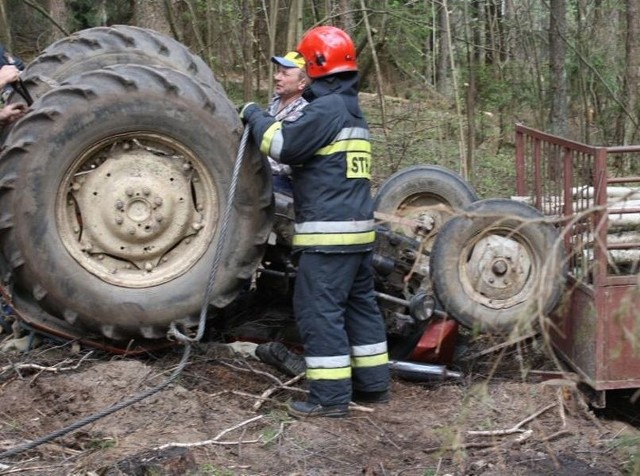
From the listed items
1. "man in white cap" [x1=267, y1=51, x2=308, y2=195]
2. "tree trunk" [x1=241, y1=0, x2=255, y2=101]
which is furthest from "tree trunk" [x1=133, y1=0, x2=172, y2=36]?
"man in white cap" [x1=267, y1=51, x2=308, y2=195]

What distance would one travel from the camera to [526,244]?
5012 mm

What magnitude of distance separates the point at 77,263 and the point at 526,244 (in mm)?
2357

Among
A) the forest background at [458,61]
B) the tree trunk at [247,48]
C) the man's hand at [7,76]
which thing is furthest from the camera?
the tree trunk at [247,48]

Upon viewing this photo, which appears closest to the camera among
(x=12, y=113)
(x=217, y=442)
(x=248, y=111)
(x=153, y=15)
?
(x=217, y=442)

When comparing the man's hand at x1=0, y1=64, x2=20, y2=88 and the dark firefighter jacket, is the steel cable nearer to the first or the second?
the dark firefighter jacket

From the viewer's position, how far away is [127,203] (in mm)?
4637

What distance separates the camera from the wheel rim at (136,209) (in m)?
4.63

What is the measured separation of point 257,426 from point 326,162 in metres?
1.32

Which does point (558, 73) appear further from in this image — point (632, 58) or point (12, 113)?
point (12, 113)

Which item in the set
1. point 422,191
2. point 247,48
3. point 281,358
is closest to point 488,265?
point 422,191

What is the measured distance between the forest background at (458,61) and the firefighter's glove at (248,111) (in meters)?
4.62

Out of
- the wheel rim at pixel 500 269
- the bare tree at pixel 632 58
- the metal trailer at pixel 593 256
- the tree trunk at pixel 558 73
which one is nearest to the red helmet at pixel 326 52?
the wheel rim at pixel 500 269

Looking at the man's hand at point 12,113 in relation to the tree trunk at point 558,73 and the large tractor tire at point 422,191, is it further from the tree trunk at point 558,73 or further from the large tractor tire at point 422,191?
the tree trunk at point 558,73

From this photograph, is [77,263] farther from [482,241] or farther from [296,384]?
[482,241]
